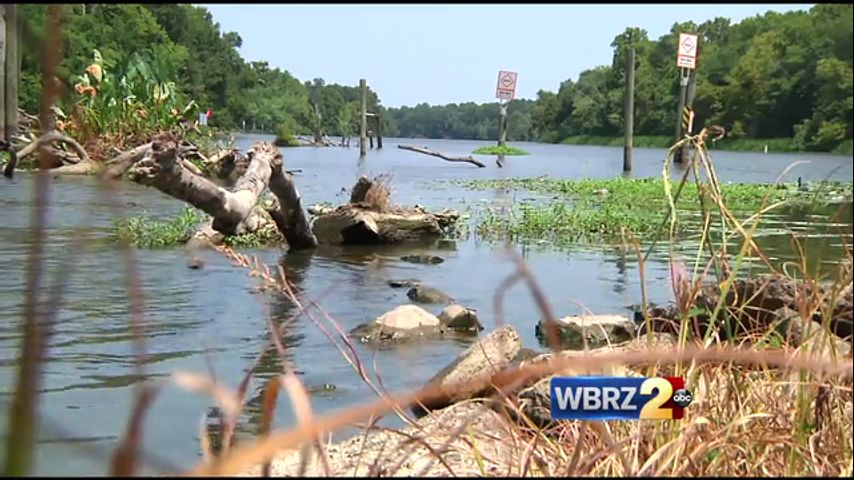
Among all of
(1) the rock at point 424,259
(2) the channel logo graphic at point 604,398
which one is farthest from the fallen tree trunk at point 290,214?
(2) the channel logo graphic at point 604,398

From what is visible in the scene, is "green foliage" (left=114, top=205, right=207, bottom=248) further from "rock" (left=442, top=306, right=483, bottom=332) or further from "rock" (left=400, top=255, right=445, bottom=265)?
"rock" (left=442, top=306, right=483, bottom=332)

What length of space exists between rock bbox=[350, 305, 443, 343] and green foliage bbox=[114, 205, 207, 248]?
274 cm

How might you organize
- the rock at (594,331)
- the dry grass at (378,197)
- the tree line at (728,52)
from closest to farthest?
the tree line at (728,52) < the rock at (594,331) < the dry grass at (378,197)

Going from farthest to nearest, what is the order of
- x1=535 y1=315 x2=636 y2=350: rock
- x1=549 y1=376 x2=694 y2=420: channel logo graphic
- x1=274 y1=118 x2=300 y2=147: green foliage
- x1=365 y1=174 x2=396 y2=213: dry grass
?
x1=365 y1=174 x2=396 y2=213: dry grass < x1=274 y1=118 x2=300 y2=147: green foliage < x1=535 y1=315 x2=636 y2=350: rock < x1=549 y1=376 x2=694 y2=420: channel logo graphic

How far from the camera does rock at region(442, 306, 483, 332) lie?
579 cm

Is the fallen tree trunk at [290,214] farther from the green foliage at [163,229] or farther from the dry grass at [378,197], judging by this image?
the dry grass at [378,197]

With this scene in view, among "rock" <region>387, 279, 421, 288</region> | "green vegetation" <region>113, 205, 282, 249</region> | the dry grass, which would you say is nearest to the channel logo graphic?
"rock" <region>387, 279, 421, 288</region>

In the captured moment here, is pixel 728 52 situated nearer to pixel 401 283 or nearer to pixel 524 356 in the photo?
pixel 524 356

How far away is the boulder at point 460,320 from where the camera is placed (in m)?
5.79

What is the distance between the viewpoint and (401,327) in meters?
5.54

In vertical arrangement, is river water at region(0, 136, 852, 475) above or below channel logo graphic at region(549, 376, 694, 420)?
below

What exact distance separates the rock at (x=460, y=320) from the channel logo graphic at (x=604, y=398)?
4139 millimetres

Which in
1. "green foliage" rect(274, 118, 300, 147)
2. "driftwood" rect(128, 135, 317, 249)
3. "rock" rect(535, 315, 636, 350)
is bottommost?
"rock" rect(535, 315, 636, 350)

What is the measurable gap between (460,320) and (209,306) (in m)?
1.66
